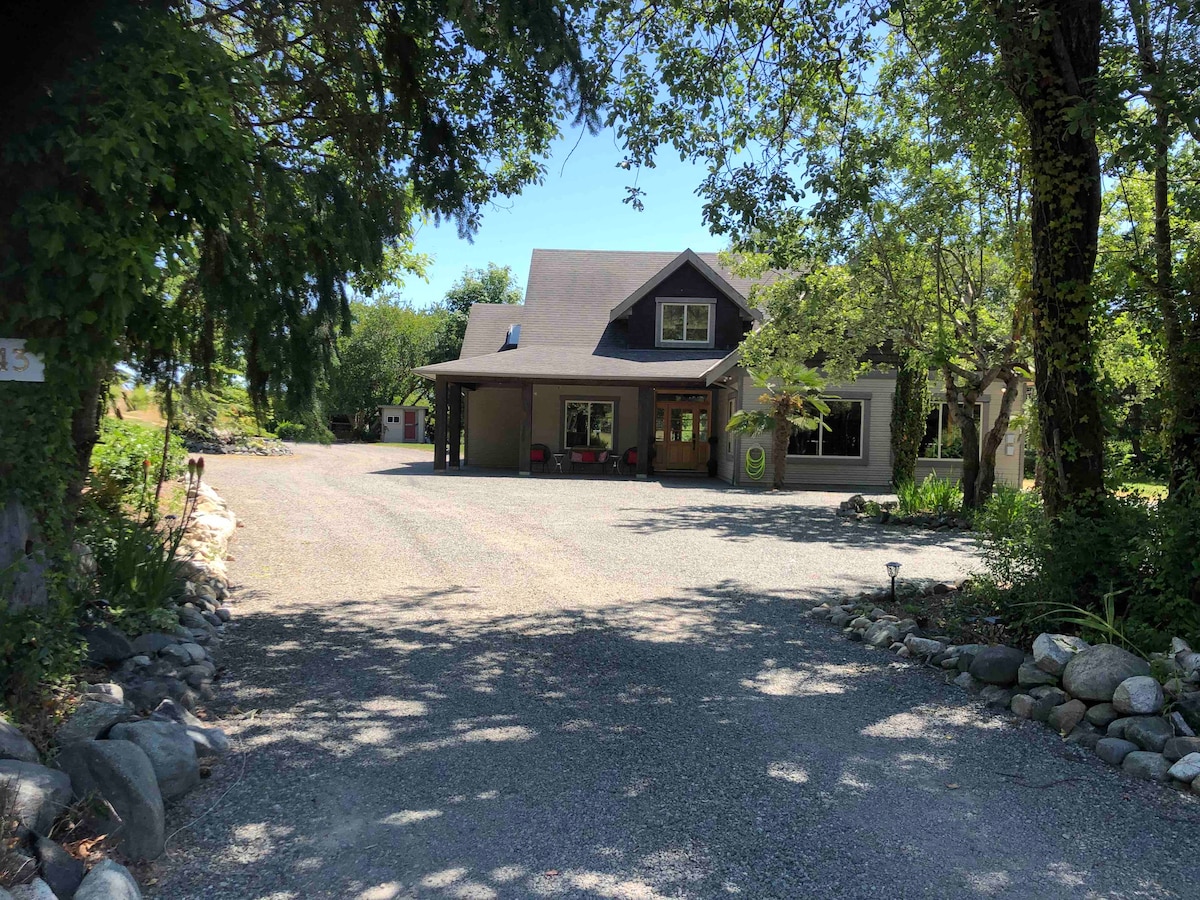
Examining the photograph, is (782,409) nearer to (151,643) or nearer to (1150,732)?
(1150,732)

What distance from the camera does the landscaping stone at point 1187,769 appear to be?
4.00 metres

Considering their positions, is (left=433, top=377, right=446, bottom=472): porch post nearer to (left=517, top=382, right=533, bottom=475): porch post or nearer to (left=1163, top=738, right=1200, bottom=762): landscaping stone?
(left=517, top=382, right=533, bottom=475): porch post

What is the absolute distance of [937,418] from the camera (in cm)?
2217

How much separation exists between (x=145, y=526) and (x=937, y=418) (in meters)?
19.8

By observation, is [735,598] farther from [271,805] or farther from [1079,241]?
[271,805]

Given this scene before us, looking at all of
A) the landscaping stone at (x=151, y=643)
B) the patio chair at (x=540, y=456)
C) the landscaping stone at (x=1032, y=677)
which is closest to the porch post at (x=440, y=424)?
the patio chair at (x=540, y=456)

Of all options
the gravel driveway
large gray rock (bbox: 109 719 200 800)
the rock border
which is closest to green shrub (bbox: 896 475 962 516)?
the gravel driveway

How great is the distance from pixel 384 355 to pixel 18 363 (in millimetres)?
40187

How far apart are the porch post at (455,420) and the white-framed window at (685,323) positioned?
20.4 feet

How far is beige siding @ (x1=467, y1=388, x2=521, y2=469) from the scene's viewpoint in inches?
1028

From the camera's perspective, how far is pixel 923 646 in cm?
618

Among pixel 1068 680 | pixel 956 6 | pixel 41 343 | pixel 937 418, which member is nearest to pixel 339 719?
pixel 41 343

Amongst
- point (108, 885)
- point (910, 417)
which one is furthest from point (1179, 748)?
point (910, 417)

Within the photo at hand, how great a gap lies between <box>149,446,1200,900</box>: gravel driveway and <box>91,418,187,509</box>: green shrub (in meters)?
1.53
